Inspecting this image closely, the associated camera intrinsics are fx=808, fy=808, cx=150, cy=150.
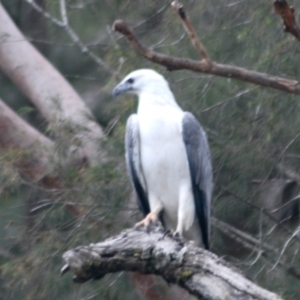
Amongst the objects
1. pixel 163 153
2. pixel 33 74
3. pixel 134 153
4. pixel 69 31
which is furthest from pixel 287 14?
pixel 33 74

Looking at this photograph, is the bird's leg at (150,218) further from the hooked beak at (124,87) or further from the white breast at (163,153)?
the hooked beak at (124,87)

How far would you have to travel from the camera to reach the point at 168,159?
4016 millimetres

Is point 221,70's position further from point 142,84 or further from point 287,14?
point 142,84

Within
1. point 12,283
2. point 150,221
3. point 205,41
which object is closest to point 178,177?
point 150,221

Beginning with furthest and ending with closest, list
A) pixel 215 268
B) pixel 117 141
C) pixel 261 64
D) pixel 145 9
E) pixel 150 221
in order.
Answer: pixel 145 9
pixel 117 141
pixel 261 64
pixel 150 221
pixel 215 268

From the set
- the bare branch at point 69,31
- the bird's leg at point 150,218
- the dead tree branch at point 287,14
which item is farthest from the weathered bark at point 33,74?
the dead tree branch at point 287,14

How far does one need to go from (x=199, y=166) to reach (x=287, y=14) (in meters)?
1.33

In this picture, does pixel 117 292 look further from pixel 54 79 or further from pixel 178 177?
pixel 54 79

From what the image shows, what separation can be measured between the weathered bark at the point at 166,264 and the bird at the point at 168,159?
0.87m

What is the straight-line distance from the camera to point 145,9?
560 cm

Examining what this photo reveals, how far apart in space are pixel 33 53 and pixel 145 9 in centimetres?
152

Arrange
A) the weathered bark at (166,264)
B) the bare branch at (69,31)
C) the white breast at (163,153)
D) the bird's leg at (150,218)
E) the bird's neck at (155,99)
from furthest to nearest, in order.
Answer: the bare branch at (69,31), the bird's neck at (155,99), the white breast at (163,153), the bird's leg at (150,218), the weathered bark at (166,264)

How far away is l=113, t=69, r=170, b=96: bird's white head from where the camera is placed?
418 cm

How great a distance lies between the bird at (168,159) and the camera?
13.1 ft
